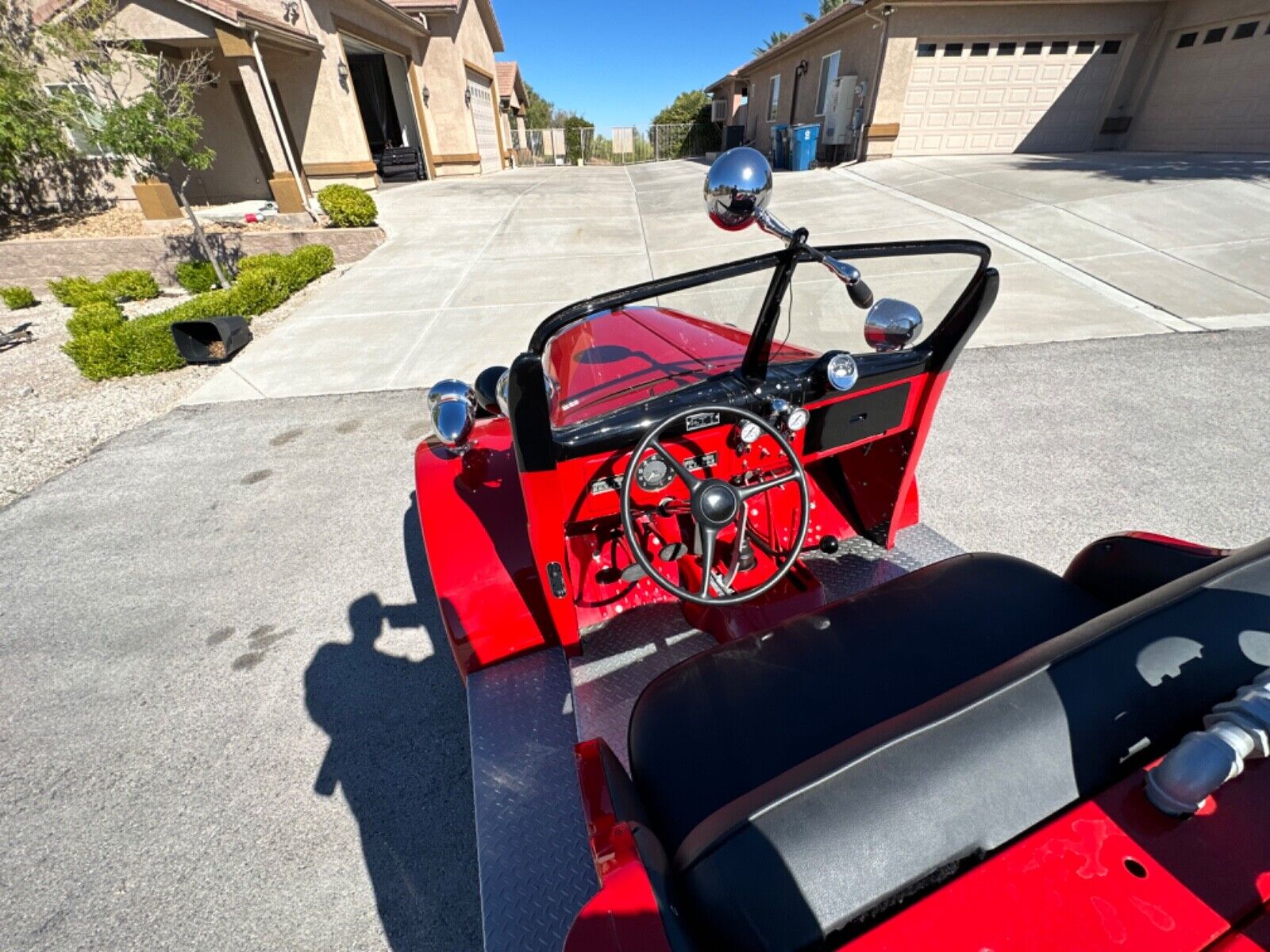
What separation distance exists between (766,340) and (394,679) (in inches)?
Result: 84.3

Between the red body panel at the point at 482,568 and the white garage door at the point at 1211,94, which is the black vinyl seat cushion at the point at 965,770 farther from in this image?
the white garage door at the point at 1211,94

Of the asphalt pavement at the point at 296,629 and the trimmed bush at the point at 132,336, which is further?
the trimmed bush at the point at 132,336

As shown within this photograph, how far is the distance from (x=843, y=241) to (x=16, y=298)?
13.0 m

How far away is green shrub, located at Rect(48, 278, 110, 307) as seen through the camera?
26.5 feet

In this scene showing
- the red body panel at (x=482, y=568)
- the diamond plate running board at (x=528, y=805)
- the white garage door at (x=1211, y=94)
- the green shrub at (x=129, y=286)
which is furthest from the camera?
the white garage door at (x=1211, y=94)

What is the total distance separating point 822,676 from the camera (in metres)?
1.53

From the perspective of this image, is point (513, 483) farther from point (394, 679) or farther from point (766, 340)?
point (766, 340)

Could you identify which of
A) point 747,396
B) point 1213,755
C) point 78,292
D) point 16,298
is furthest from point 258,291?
point 1213,755

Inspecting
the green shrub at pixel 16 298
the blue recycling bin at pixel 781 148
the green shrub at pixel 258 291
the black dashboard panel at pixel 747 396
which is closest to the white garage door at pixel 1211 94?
the blue recycling bin at pixel 781 148

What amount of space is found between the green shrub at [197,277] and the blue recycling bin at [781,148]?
1454cm

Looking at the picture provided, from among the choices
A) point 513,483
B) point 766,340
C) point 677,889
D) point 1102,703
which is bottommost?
point 513,483

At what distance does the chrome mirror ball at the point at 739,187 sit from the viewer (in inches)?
56.1

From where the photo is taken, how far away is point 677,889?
94cm

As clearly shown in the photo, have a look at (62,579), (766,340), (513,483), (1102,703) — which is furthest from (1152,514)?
(62,579)
